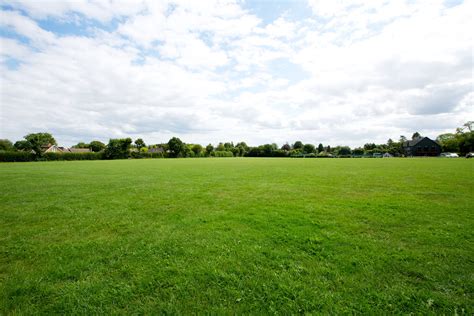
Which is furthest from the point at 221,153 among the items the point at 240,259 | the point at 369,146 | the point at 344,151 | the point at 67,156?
the point at 240,259

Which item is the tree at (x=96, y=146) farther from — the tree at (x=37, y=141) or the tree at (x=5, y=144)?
the tree at (x=37, y=141)

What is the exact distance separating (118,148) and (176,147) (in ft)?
87.0

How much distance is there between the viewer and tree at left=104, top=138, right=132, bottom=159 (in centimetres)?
7681

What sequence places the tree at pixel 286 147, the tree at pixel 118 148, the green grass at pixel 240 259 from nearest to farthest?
1. the green grass at pixel 240 259
2. the tree at pixel 118 148
3. the tree at pixel 286 147

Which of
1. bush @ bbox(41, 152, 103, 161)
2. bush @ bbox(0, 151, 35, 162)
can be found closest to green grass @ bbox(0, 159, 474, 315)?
bush @ bbox(0, 151, 35, 162)

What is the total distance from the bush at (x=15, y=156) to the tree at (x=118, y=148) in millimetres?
20868

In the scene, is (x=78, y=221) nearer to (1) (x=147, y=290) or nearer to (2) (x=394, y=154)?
(1) (x=147, y=290)

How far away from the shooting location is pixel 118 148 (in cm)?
7844

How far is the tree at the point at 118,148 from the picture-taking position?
76.8 metres

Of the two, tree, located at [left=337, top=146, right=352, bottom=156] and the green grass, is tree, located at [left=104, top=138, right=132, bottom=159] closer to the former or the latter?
the green grass

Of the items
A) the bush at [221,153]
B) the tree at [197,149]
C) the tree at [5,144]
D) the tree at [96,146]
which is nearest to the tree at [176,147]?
the tree at [197,149]

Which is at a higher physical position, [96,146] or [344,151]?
[96,146]

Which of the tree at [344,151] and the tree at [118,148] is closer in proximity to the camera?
the tree at [118,148]

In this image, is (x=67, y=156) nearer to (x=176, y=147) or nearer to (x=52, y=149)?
(x=176, y=147)
